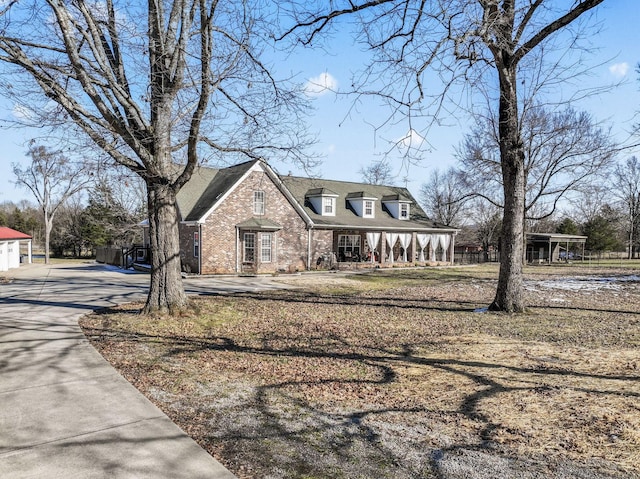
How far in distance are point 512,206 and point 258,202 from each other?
1599cm

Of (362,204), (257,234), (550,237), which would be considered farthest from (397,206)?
(550,237)

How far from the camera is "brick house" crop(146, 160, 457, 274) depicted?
24.0 m

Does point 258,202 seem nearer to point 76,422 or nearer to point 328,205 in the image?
point 328,205

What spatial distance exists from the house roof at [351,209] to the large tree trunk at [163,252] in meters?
17.2

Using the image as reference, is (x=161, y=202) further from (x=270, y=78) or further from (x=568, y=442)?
(x=568, y=442)

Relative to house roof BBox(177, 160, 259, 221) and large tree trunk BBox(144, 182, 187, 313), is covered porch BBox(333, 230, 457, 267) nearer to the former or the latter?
house roof BBox(177, 160, 259, 221)

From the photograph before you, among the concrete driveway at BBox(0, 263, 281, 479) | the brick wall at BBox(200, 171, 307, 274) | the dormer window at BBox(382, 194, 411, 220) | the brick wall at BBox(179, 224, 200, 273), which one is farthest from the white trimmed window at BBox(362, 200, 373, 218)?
the concrete driveway at BBox(0, 263, 281, 479)

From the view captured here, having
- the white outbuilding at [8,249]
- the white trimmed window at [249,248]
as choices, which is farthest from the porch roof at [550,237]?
the white outbuilding at [8,249]

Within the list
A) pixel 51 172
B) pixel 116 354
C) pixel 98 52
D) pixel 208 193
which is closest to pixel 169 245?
pixel 116 354

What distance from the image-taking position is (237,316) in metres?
11.3

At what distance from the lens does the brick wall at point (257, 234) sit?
77.5ft

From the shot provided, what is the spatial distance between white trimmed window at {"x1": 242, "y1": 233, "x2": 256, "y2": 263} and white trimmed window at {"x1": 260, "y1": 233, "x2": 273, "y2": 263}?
459mm

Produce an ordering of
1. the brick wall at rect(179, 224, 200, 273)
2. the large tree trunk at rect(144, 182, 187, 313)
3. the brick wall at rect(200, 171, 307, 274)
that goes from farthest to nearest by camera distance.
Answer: the brick wall at rect(179, 224, 200, 273) < the brick wall at rect(200, 171, 307, 274) < the large tree trunk at rect(144, 182, 187, 313)

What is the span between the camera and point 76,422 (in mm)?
4547
